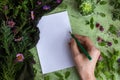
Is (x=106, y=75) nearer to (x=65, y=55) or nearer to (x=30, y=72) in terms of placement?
(x=65, y=55)

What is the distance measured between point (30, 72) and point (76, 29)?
0.76 ft

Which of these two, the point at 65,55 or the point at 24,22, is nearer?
the point at 24,22

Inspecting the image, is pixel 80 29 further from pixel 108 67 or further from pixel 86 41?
pixel 108 67

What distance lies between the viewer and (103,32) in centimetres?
130

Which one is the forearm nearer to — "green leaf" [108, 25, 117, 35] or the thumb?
the thumb

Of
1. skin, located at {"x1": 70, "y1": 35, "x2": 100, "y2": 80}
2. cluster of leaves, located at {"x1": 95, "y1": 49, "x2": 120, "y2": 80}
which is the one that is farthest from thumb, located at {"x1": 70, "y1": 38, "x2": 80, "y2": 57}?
cluster of leaves, located at {"x1": 95, "y1": 49, "x2": 120, "y2": 80}

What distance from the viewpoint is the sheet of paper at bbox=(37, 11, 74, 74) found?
1.27 m

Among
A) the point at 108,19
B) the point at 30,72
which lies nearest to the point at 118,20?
the point at 108,19

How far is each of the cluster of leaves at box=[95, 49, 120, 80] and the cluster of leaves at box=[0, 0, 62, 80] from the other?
25 cm

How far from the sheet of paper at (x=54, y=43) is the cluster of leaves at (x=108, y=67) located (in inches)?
4.1

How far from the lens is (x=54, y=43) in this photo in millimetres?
1272

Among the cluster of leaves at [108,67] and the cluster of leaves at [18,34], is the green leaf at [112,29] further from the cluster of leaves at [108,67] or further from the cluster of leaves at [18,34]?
the cluster of leaves at [18,34]

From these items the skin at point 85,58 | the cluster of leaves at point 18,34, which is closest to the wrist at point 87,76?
the skin at point 85,58

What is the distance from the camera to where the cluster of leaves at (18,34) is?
1.14 metres
